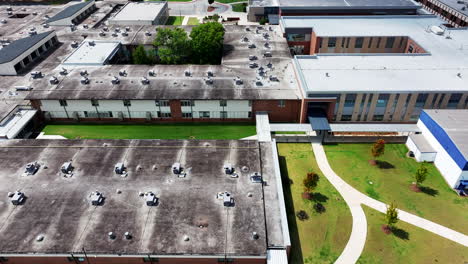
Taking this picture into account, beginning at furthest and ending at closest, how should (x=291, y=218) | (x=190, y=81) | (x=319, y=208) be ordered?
(x=190, y=81)
(x=319, y=208)
(x=291, y=218)

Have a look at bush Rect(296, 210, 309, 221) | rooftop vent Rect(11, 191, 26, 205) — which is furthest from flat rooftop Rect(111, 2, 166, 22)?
bush Rect(296, 210, 309, 221)

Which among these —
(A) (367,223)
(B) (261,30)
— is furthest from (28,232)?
(B) (261,30)

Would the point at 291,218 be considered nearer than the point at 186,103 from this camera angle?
Yes

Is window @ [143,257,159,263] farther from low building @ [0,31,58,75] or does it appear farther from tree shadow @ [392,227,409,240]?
low building @ [0,31,58,75]

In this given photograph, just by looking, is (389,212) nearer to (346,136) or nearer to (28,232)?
(346,136)

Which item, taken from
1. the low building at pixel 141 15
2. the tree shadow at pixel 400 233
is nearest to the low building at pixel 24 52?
the low building at pixel 141 15

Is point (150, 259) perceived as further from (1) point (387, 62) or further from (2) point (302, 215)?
(1) point (387, 62)

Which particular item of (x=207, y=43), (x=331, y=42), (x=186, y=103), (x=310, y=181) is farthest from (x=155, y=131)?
(x=331, y=42)
